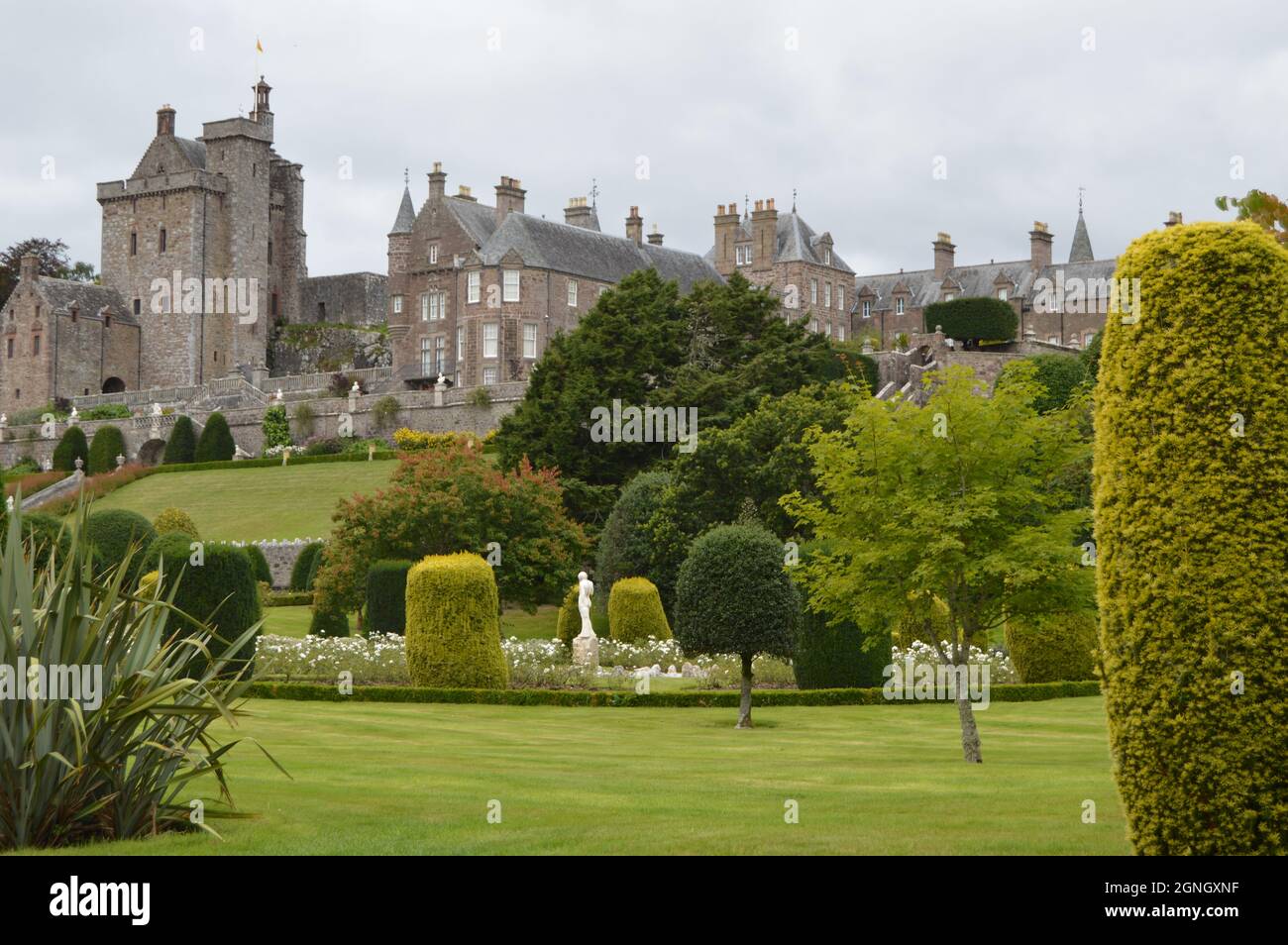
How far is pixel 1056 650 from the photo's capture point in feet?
92.3

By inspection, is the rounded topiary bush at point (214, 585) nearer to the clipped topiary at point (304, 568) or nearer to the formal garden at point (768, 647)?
the formal garden at point (768, 647)

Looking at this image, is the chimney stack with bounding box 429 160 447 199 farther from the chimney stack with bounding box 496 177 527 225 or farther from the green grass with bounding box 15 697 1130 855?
the green grass with bounding box 15 697 1130 855

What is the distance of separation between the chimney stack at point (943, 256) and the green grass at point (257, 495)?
42143mm

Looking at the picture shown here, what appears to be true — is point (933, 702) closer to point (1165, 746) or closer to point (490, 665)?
point (490, 665)

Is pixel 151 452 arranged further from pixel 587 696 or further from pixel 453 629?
pixel 587 696

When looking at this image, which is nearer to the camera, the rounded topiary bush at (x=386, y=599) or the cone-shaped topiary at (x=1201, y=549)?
the cone-shaped topiary at (x=1201, y=549)

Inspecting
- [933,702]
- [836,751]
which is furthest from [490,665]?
[836,751]

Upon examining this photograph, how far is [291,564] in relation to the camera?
50812 millimetres

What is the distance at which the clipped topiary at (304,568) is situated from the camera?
45.9 meters

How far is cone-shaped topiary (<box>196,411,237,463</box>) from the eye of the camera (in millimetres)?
69812

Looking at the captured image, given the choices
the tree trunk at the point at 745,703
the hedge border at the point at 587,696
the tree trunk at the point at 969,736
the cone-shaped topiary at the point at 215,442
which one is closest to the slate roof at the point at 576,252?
the cone-shaped topiary at the point at 215,442

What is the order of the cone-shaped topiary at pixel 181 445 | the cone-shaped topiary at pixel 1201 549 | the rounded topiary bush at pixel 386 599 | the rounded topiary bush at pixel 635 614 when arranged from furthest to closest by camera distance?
1. the cone-shaped topiary at pixel 181 445
2. the rounded topiary bush at pixel 635 614
3. the rounded topiary bush at pixel 386 599
4. the cone-shaped topiary at pixel 1201 549

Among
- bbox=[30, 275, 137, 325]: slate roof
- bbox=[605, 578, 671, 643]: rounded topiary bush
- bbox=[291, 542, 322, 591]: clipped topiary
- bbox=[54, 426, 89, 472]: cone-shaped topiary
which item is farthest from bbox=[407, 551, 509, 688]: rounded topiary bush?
bbox=[30, 275, 137, 325]: slate roof
